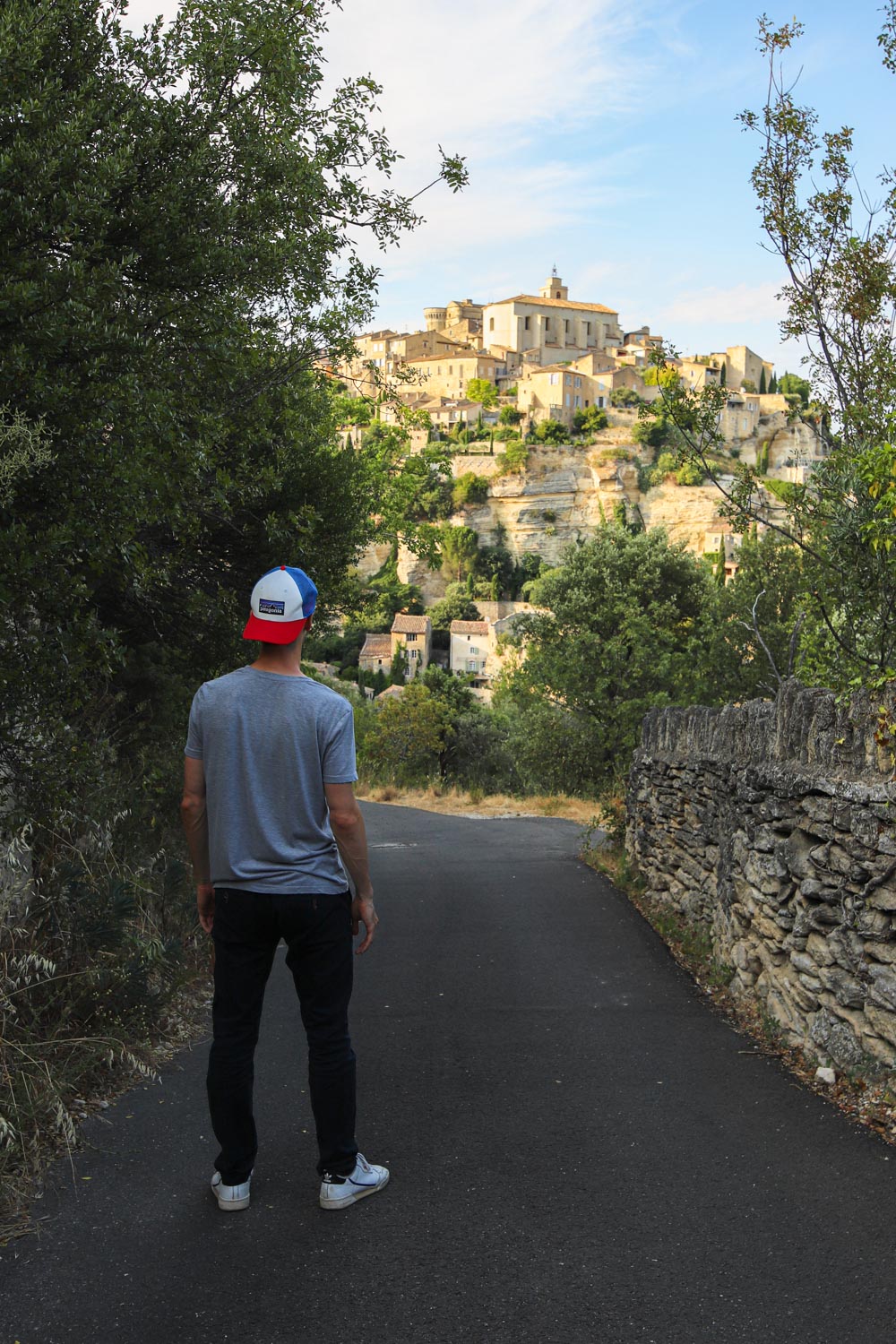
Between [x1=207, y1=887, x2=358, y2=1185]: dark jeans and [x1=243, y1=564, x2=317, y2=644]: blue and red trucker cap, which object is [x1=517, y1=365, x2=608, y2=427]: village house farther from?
[x1=207, y1=887, x2=358, y2=1185]: dark jeans

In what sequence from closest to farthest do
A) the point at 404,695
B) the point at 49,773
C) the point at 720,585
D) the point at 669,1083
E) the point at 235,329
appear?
the point at 49,773 → the point at 669,1083 → the point at 235,329 → the point at 720,585 → the point at 404,695

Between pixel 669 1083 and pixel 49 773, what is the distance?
2.99 meters

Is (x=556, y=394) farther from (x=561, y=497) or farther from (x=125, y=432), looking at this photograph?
(x=125, y=432)

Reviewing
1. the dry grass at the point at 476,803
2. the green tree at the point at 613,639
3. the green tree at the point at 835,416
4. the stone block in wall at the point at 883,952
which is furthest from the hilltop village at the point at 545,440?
the stone block in wall at the point at 883,952

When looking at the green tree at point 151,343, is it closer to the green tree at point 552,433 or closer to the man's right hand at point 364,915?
the man's right hand at point 364,915

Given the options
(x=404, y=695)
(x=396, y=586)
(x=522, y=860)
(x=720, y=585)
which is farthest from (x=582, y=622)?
(x=396, y=586)

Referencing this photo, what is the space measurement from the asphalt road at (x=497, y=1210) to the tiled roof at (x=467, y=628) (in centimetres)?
9701

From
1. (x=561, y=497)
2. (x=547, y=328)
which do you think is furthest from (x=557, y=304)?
(x=561, y=497)

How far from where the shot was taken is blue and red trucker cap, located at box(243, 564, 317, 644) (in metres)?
3.78

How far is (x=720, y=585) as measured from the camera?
37.0 m

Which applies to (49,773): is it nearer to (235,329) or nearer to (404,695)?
(235,329)

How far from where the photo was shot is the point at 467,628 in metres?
104

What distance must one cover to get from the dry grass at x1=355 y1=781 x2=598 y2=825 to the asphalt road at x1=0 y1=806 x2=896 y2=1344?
16543 mm

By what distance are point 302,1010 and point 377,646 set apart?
95.7 meters
